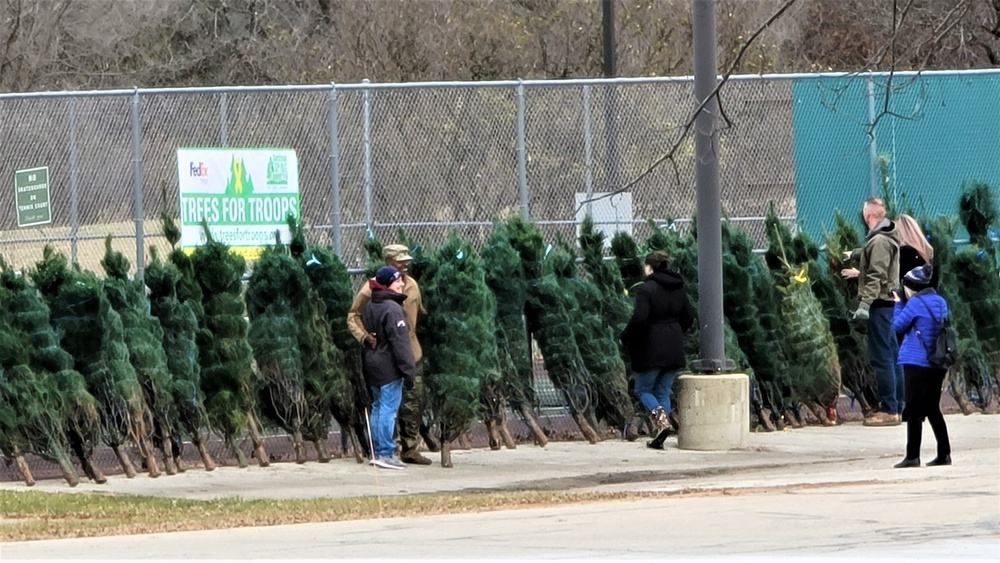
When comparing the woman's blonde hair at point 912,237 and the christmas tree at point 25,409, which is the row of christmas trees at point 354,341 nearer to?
the christmas tree at point 25,409

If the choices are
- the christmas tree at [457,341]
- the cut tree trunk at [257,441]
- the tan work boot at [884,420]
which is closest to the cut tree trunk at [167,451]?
the cut tree trunk at [257,441]

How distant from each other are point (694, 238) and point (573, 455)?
2.53 m

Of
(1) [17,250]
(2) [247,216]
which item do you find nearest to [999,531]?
(2) [247,216]

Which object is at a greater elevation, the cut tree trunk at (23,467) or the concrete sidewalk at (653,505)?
the cut tree trunk at (23,467)

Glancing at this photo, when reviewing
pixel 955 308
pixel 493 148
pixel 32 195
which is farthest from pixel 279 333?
pixel 955 308

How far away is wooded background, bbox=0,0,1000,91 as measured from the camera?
1068 inches

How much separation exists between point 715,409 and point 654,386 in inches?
23.5

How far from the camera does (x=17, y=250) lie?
54.1ft

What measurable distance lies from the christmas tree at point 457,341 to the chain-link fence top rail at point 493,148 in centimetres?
153

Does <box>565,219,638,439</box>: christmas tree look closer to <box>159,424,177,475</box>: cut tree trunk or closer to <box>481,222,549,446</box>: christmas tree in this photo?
<box>481,222,549,446</box>: christmas tree

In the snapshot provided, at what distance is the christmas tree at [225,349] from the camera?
13.3 metres

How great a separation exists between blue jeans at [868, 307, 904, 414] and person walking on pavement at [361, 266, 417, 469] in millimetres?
4463

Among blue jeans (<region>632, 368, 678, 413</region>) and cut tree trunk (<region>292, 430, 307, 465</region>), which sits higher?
blue jeans (<region>632, 368, 678, 413</region>)

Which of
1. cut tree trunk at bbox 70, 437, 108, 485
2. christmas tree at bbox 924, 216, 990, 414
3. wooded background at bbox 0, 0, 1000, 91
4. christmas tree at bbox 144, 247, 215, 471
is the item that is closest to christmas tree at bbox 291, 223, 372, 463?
christmas tree at bbox 144, 247, 215, 471
